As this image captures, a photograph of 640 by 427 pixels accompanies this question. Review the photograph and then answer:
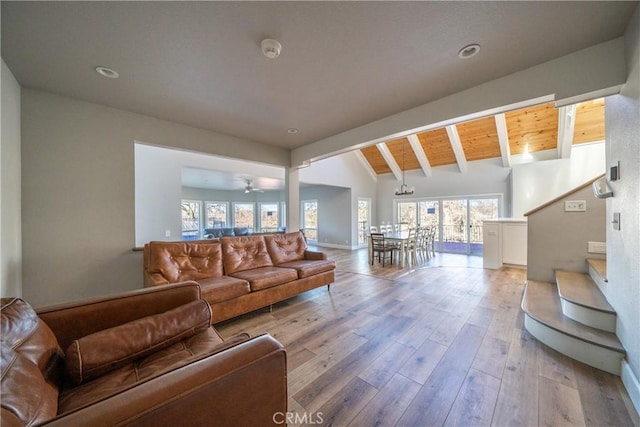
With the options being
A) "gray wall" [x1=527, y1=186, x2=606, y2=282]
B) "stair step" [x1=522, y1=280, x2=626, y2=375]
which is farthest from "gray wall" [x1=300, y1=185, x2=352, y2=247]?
"stair step" [x1=522, y1=280, x2=626, y2=375]

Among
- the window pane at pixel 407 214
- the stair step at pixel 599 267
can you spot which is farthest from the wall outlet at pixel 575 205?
the window pane at pixel 407 214

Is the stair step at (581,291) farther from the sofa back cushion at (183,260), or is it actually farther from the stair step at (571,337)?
the sofa back cushion at (183,260)

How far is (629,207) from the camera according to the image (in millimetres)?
1666

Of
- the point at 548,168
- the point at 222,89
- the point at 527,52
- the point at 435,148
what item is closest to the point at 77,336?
the point at 222,89

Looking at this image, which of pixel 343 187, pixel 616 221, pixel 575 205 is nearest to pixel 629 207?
pixel 616 221

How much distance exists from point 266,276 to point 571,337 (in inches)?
119

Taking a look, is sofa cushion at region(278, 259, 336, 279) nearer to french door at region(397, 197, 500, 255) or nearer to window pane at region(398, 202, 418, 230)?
window pane at region(398, 202, 418, 230)

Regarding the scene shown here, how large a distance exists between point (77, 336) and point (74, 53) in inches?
84.8

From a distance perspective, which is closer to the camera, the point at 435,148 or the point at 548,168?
the point at 548,168

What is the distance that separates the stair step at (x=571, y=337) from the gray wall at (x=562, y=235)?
3.17ft

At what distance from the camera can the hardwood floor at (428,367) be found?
1.51 metres

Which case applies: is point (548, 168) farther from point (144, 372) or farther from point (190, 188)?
point (190, 188)

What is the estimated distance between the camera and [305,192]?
10039mm

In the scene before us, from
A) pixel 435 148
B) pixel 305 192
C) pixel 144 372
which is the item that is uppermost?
pixel 435 148
